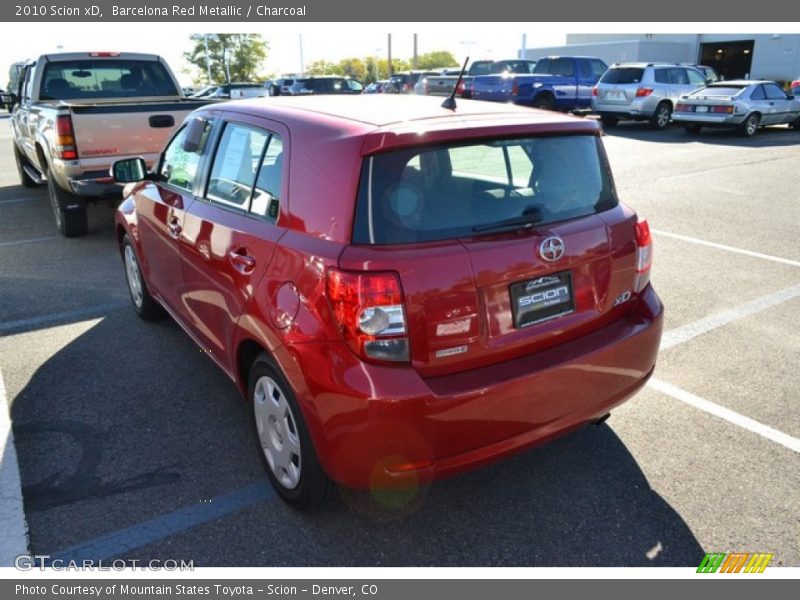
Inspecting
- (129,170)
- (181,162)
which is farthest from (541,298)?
(129,170)

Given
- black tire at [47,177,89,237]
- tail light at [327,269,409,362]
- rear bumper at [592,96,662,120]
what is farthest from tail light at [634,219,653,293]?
rear bumper at [592,96,662,120]

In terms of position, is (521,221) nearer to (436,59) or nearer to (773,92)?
(773,92)

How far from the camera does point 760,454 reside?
3.34 m

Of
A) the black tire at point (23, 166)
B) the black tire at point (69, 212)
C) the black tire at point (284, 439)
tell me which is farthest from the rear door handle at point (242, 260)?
the black tire at point (23, 166)

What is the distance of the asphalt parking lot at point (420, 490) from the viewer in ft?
9.05

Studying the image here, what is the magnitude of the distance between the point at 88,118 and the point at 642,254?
6.16m

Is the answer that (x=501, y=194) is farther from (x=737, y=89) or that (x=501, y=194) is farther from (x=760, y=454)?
(x=737, y=89)

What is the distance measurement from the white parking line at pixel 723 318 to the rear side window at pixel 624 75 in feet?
48.6

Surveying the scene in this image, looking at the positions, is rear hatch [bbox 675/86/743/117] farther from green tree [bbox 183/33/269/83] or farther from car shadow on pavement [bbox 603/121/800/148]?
green tree [bbox 183/33/269/83]

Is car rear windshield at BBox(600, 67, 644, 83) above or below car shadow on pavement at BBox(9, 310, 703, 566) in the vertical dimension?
above

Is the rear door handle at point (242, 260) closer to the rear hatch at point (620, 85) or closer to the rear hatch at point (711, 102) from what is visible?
the rear hatch at point (711, 102)

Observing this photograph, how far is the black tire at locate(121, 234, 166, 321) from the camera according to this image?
5.00 m

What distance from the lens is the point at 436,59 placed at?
7838 centimetres

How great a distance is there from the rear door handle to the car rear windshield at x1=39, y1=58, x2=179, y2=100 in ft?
23.5
